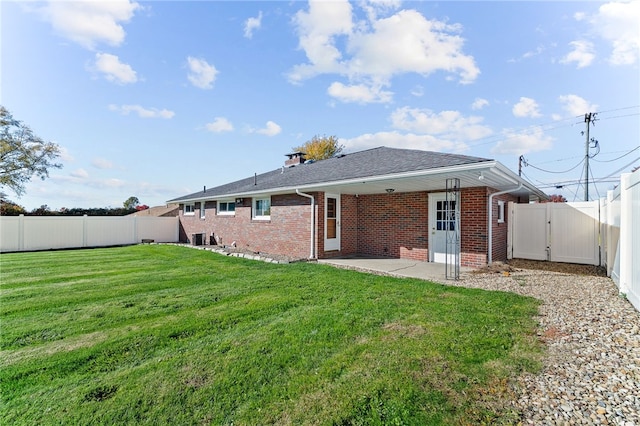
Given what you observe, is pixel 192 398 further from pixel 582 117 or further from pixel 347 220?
pixel 582 117

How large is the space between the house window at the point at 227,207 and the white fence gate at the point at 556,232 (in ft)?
40.4

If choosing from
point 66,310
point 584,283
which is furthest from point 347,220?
point 66,310

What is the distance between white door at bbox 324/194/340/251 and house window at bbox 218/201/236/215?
19.9 feet

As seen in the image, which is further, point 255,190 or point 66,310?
point 255,190

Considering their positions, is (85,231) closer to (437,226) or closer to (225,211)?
(225,211)

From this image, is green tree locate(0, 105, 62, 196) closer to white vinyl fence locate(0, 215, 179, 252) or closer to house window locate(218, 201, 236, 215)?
white vinyl fence locate(0, 215, 179, 252)

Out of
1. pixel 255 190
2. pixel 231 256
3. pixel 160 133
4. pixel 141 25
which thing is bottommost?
pixel 231 256

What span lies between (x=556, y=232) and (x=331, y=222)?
7.92 meters

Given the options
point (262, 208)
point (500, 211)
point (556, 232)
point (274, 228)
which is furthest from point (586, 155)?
point (262, 208)

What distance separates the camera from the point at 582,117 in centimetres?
2050

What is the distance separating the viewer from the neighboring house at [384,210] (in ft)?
A: 26.2

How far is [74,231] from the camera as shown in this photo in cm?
1532

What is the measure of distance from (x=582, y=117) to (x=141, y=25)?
2679 cm

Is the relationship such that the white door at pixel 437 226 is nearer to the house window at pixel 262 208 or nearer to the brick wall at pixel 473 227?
the brick wall at pixel 473 227
